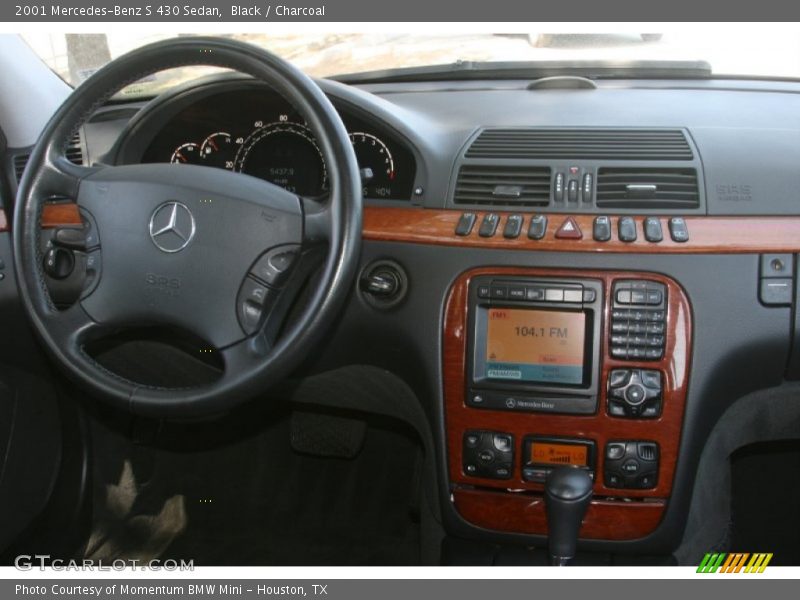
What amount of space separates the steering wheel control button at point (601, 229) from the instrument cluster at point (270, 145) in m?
0.40

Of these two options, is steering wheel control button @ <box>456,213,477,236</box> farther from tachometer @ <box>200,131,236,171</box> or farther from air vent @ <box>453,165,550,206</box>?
tachometer @ <box>200,131,236,171</box>

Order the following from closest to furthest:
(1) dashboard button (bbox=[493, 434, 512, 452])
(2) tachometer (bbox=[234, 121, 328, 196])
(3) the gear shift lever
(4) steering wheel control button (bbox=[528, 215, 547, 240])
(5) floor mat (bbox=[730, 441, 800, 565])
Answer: (3) the gear shift lever, (4) steering wheel control button (bbox=[528, 215, 547, 240]), (1) dashboard button (bbox=[493, 434, 512, 452]), (2) tachometer (bbox=[234, 121, 328, 196]), (5) floor mat (bbox=[730, 441, 800, 565])

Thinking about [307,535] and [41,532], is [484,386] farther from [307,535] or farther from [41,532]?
[41,532]

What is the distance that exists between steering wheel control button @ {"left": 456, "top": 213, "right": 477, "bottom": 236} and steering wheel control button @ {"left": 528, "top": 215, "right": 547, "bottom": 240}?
118mm

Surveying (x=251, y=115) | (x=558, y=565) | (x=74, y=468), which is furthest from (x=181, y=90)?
(x=558, y=565)

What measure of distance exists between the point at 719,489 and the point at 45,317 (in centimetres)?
154

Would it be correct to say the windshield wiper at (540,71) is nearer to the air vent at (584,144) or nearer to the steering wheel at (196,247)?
the air vent at (584,144)

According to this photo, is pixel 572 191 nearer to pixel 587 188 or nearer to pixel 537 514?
pixel 587 188

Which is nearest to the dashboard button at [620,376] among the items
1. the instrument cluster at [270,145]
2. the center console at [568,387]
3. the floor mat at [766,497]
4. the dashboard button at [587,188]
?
the center console at [568,387]

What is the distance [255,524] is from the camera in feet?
8.76

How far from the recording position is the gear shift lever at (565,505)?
1.74 meters

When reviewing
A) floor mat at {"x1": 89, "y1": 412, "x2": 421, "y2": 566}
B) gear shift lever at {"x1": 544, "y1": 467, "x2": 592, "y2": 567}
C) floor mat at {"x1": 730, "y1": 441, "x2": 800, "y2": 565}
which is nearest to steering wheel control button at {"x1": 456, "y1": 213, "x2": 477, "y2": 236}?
gear shift lever at {"x1": 544, "y1": 467, "x2": 592, "y2": 567}

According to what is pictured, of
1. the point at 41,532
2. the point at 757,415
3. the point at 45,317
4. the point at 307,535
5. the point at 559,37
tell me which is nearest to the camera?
the point at 45,317

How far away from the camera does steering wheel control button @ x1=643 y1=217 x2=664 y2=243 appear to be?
1812 mm
